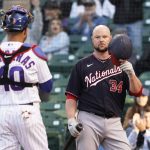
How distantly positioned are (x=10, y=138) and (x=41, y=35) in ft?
17.4

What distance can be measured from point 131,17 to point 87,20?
2.16 feet

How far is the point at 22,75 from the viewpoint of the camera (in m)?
5.33

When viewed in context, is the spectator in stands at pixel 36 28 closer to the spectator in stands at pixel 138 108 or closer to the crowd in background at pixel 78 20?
the crowd in background at pixel 78 20

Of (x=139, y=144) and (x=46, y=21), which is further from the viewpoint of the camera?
(x=46, y=21)

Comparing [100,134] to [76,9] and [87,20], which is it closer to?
[87,20]

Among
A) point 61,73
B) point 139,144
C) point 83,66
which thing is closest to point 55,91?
point 61,73

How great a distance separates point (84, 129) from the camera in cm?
566

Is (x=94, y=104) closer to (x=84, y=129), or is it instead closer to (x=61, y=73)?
(x=84, y=129)

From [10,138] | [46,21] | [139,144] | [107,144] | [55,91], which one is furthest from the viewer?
[46,21]

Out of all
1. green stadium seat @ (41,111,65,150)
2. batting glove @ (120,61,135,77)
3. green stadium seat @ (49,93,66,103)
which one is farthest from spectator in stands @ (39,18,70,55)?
batting glove @ (120,61,135,77)

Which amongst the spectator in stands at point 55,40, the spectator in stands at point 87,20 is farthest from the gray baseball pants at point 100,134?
the spectator in stands at point 87,20

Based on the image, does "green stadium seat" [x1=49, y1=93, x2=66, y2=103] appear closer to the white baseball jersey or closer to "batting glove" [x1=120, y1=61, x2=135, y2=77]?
"batting glove" [x1=120, y1=61, x2=135, y2=77]

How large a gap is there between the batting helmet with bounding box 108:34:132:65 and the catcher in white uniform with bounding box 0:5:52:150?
64 cm

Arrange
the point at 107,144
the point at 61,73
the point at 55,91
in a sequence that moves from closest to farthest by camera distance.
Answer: the point at 107,144 < the point at 55,91 < the point at 61,73
